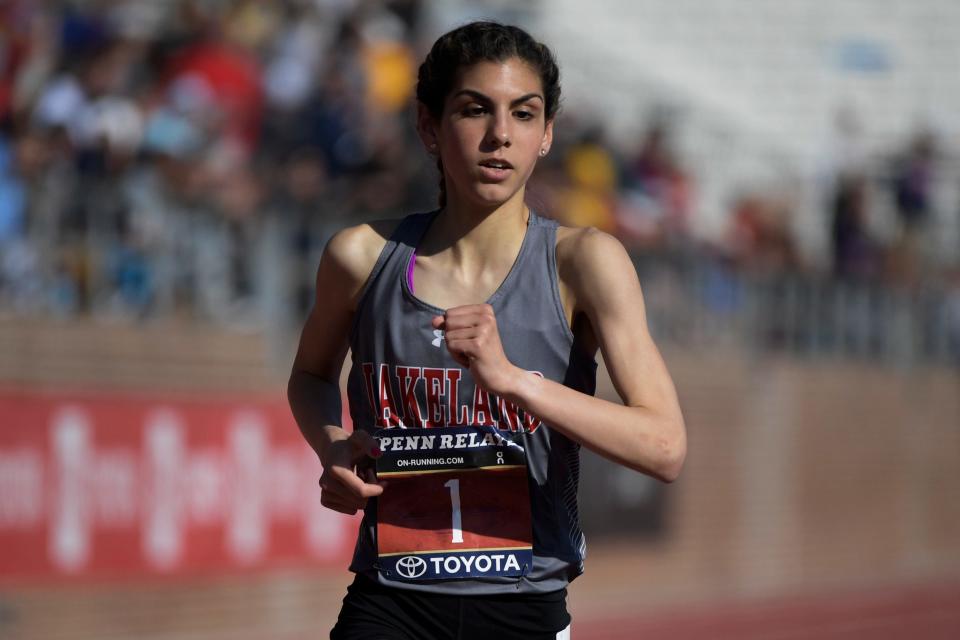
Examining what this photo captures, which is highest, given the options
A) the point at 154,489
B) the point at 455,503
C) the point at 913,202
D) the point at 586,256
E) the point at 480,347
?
the point at 913,202

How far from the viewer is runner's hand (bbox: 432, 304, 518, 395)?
3355mm

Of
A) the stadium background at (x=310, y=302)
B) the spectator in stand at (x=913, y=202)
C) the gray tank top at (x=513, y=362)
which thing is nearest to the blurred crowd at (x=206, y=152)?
the stadium background at (x=310, y=302)

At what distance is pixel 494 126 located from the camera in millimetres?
3615

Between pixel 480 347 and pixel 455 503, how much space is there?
502 mm

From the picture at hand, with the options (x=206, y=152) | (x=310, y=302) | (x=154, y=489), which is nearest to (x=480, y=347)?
(x=154, y=489)

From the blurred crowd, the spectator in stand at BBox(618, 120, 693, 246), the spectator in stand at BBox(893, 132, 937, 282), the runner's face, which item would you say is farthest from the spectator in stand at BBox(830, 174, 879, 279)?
the runner's face

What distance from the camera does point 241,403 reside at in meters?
11.1

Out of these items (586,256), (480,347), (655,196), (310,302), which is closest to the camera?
(480,347)

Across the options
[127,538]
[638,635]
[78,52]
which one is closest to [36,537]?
[127,538]

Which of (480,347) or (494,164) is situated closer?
(480,347)

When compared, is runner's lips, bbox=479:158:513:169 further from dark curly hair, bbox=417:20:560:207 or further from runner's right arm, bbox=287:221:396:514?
runner's right arm, bbox=287:221:396:514

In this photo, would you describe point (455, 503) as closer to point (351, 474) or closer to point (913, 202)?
point (351, 474)

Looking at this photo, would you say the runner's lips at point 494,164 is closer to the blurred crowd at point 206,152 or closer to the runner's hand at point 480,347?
the runner's hand at point 480,347

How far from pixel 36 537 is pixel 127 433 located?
922 mm
